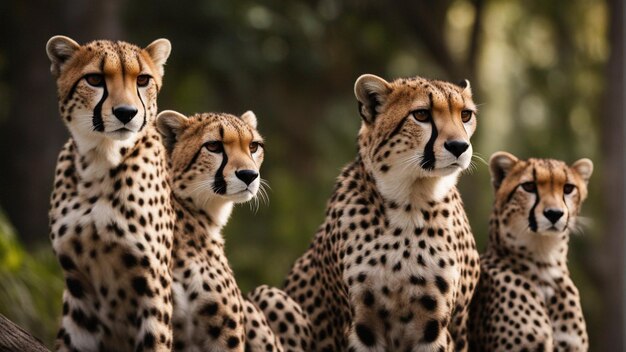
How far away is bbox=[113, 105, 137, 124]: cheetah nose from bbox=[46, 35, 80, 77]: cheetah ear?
1.25 feet

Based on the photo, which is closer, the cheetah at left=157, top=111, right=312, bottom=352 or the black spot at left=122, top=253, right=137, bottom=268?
the black spot at left=122, top=253, right=137, bottom=268

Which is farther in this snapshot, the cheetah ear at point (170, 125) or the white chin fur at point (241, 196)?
the cheetah ear at point (170, 125)

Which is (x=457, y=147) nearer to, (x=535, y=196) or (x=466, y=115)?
(x=466, y=115)

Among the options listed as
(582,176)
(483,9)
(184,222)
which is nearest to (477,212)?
(483,9)

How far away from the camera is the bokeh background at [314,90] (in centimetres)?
1137

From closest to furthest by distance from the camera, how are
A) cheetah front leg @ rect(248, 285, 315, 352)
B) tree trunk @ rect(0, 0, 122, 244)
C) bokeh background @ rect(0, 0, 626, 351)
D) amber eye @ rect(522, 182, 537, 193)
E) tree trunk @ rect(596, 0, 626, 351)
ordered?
cheetah front leg @ rect(248, 285, 315, 352)
amber eye @ rect(522, 182, 537, 193)
tree trunk @ rect(0, 0, 122, 244)
bokeh background @ rect(0, 0, 626, 351)
tree trunk @ rect(596, 0, 626, 351)

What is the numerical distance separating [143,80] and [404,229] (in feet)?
4.12

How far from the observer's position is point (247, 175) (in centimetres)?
400

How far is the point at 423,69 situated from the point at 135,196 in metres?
14.5

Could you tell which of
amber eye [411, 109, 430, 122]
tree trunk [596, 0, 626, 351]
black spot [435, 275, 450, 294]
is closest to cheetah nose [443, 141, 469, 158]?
amber eye [411, 109, 430, 122]

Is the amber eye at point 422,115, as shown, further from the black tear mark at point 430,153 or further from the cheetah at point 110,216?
the cheetah at point 110,216

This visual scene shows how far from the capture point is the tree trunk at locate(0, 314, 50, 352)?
390 centimetres

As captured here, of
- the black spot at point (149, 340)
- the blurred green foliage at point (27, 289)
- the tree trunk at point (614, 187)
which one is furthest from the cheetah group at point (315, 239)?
the tree trunk at point (614, 187)

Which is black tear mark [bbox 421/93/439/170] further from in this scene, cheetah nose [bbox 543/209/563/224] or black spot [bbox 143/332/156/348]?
black spot [bbox 143/332/156/348]
